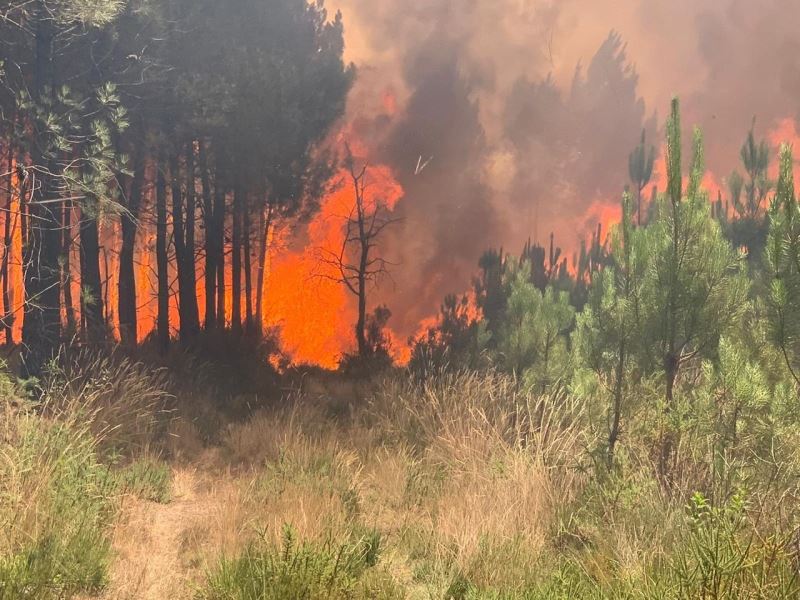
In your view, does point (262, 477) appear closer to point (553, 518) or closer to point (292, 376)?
point (553, 518)

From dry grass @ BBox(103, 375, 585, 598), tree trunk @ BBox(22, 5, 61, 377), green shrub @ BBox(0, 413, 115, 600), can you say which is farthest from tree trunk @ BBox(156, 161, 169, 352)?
green shrub @ BBox(0, 413, 115, 600)

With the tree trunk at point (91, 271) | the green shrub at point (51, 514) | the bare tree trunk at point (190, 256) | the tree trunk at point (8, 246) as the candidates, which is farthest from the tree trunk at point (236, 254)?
the green shrub at point (51, 514)

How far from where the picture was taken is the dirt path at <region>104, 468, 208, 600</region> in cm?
306

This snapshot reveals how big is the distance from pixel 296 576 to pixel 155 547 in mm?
1513

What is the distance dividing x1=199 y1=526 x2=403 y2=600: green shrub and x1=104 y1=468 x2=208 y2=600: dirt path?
0.30 metres

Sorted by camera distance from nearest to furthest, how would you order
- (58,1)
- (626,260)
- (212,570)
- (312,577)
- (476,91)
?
1. (312,577)
2. (212,570)
3. (626,260)
4. (58,1)
5. (476,91)

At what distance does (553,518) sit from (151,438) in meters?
4.55

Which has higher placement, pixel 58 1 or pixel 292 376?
pixel 58 1

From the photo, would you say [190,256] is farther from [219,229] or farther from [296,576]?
[296,576]

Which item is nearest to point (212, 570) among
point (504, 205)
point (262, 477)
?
point (262, 477)

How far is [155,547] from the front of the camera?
3.72 meters

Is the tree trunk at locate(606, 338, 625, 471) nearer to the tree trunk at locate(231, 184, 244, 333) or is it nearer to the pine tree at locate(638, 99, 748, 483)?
the pine tree at locate(638, 99, 748, 483)

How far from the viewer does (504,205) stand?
73.6 ft

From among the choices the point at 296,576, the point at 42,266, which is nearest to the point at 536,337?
the point at 296,576
